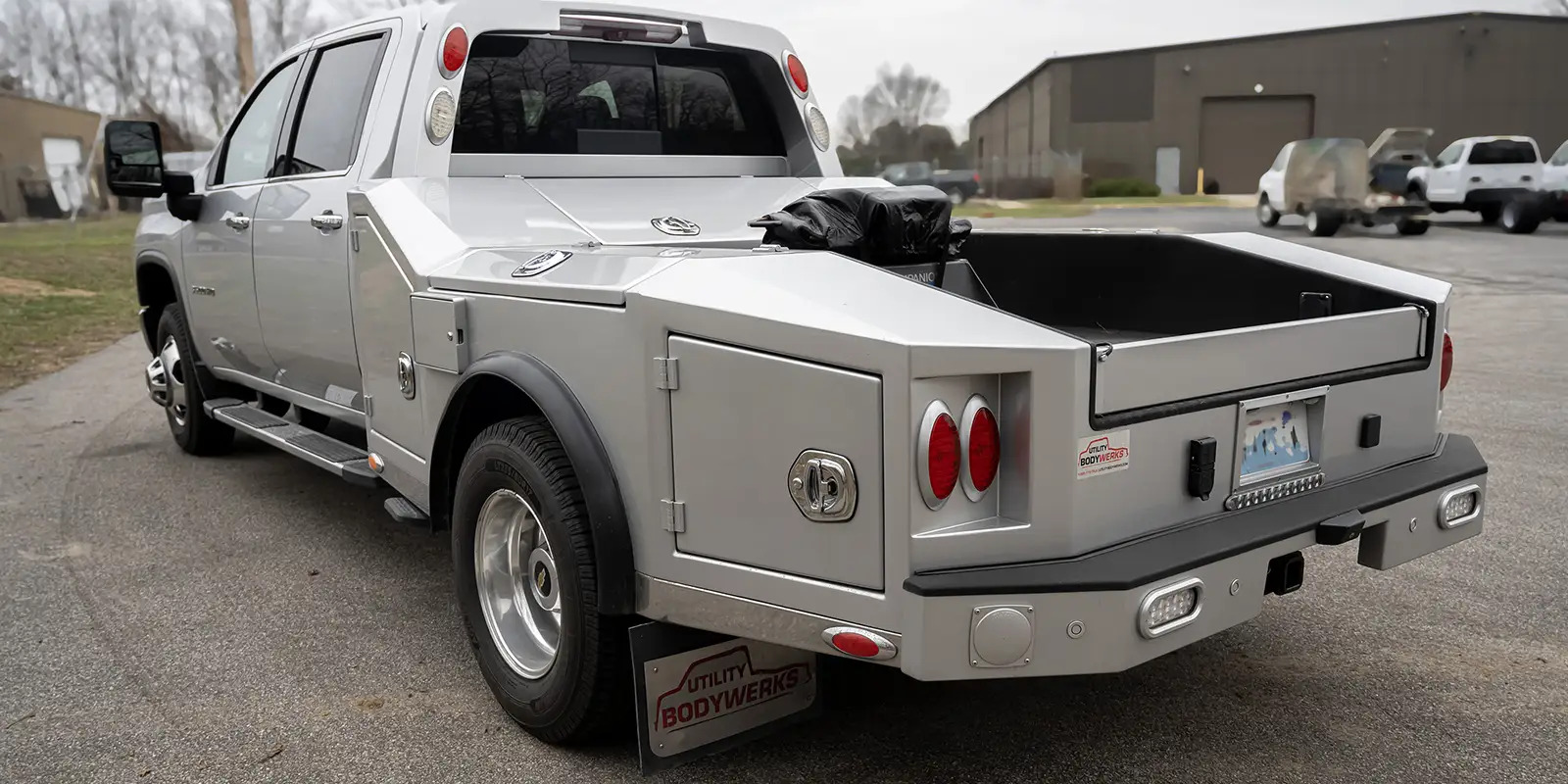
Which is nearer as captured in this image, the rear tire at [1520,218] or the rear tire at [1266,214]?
the rear tire at [1520,218]

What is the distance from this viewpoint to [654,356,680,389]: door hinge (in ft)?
8.71

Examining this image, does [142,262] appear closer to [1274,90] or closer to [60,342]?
[60,342]

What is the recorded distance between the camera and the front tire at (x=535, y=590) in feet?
9.55

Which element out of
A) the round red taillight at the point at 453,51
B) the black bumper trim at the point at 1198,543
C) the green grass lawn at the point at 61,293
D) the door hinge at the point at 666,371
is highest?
the round red taillight at the point at 453,51

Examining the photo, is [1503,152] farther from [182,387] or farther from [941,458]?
[941,458]

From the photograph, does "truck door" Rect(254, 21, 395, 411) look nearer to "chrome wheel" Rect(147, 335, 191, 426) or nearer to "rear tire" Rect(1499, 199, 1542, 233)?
"chrome wheel" Rect(147, 335, 191, 426)

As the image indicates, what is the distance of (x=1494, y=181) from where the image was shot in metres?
23.5

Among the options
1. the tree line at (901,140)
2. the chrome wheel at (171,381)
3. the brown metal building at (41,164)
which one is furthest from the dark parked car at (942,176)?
the chrome wheel at (171,381)

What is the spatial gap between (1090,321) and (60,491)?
204 inches

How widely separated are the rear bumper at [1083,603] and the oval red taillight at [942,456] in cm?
18

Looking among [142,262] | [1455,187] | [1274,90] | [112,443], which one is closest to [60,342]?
[112,443]

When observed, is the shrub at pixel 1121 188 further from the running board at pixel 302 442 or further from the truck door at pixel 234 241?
the running board at pixel 302 442

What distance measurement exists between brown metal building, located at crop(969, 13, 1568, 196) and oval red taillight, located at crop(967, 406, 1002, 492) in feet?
147

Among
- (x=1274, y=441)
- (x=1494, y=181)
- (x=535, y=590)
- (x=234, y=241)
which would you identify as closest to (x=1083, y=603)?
(x=1274, y=441)
